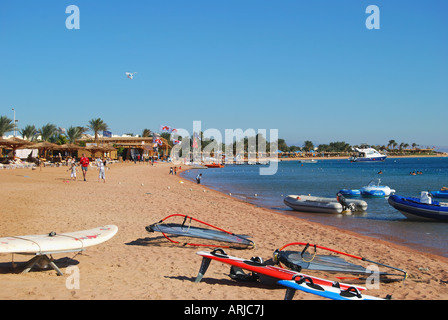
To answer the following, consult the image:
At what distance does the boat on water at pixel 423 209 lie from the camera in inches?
648

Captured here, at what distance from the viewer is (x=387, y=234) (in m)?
14.4

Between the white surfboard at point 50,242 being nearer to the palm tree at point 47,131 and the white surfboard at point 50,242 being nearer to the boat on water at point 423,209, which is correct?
the boat on water at point 423,209

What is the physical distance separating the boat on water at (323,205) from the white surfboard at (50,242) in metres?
14.4

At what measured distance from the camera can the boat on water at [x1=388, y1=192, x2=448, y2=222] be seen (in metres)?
16.5

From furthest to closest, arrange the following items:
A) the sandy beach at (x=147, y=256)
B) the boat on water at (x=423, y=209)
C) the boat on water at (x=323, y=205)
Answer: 1. the boat on water at (x=323, y=205)
2. the boat on water at (x=423, y=209)
3. the sandy beach at (x=147, y=256)

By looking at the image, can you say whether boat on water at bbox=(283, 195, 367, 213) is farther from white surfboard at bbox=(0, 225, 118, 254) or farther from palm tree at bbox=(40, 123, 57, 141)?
palm tree at bbox=(40, 123, 57, 141)

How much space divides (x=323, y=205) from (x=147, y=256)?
13.3 metres

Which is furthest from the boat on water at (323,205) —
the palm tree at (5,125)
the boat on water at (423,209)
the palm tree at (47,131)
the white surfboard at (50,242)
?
the palm tree at (47,131)

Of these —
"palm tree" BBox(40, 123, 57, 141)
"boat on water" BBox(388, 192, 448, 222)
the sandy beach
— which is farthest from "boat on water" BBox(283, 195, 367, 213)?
"palm tree" BBox(40, 123, 57, 141)

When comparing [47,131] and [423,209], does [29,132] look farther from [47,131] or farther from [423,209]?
[423,209]

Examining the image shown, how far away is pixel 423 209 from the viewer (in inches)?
661

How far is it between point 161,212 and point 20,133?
71425 millimetres
